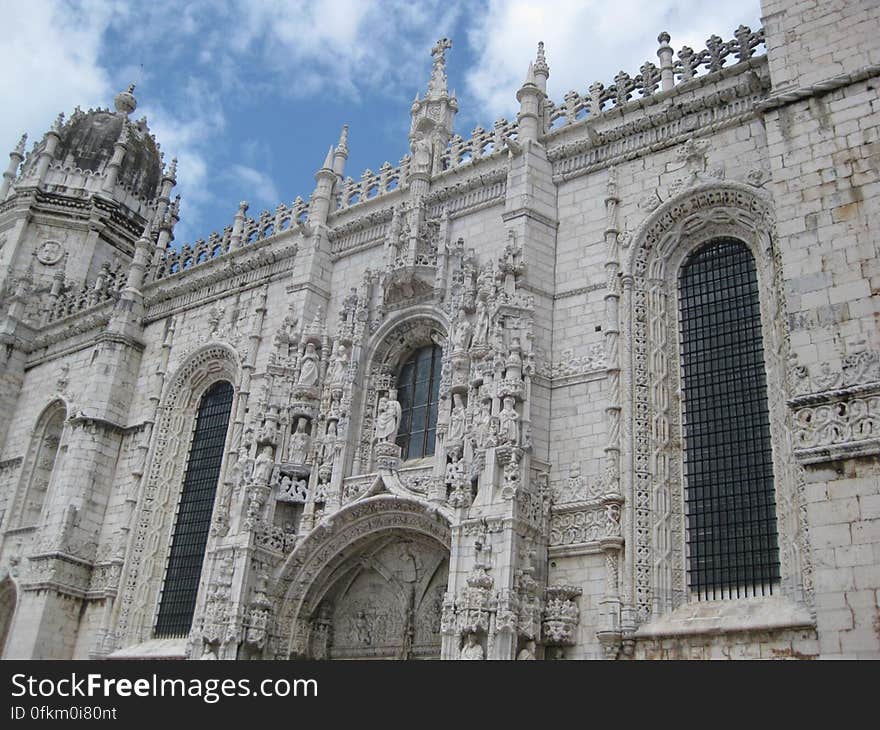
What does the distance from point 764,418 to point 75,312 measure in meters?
21.8

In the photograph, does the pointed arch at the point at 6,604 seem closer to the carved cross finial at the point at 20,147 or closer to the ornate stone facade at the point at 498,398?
the ornate stone facade at the point at 498,398

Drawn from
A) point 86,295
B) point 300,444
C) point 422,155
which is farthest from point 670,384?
point 86,295

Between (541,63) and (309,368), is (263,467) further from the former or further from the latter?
(541,63)

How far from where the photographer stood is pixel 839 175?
12.9 m

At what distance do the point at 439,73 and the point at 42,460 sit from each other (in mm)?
16102

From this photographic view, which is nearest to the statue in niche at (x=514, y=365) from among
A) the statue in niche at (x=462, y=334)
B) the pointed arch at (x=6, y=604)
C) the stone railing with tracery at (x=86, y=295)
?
the statue in niche at (x=462, y=334)

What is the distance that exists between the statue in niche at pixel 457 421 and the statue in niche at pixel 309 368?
13.1 ft

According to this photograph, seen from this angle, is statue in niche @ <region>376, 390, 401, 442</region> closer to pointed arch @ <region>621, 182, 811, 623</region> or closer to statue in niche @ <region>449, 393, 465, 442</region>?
statue in niche @ <region>449, 393, 465, 442</region>

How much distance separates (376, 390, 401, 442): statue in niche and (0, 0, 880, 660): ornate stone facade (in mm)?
70

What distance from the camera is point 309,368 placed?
807 inches

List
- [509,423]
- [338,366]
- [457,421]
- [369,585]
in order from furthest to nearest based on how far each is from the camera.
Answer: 1. [338,366]
2. [369,585]
3. [457,421]
4. [509,423]

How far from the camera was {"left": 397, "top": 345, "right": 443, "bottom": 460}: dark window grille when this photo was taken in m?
19.3
